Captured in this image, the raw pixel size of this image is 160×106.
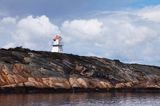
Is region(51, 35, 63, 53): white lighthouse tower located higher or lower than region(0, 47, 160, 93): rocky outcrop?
higher

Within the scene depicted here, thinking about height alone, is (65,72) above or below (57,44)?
below

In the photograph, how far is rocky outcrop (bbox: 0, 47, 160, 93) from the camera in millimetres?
66562

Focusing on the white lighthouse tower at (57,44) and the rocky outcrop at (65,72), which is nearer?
the rocky outcrop at (65,72)

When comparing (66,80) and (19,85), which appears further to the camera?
(66,80)

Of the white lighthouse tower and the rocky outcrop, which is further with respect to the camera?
the white lighthouse tower

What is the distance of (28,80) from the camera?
66938mm

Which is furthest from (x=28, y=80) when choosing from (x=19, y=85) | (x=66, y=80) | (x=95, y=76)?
(x=95, y=76)

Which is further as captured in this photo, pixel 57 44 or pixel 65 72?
pixel 57 44

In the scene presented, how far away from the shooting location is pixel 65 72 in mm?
74000

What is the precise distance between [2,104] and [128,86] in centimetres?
4254

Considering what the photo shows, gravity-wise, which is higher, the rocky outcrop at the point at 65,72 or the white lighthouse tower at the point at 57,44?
the white lighthouse tower at the point at 57,44

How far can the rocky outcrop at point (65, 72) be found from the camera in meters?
66.6

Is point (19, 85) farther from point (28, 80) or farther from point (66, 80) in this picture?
point (66, 80)

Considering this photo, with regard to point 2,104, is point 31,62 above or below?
above
